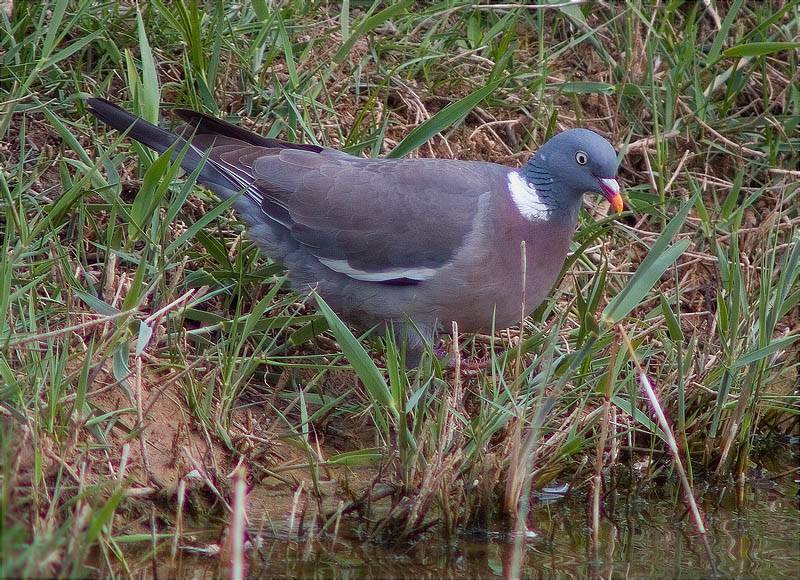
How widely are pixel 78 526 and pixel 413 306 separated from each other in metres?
1.89

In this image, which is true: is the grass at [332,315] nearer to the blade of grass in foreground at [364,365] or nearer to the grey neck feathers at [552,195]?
the blade of grass in foreground at [364,365]

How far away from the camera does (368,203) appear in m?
4.26

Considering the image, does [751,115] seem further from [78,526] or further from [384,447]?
[78,526]

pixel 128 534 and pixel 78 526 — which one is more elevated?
pixel 78 526

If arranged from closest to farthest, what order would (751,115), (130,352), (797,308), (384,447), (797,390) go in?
(384,447) → (130,352) → (797,390) → (797,308) → (751,115)

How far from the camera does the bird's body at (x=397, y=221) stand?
162 inches

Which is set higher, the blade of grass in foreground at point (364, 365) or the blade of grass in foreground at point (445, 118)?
the blade of grass in foreground at point (445, 118)

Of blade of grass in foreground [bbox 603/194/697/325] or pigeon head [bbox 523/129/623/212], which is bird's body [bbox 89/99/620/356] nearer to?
A: pigeon head [bbox 523/129/623/212]

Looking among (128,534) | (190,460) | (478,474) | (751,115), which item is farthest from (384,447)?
(751,115)

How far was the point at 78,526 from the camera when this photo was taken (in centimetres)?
249

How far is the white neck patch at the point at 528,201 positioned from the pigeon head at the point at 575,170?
0.02 m

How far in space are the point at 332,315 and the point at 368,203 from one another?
87 cm

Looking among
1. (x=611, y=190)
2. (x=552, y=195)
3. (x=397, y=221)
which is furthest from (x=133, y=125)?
(x=611, y=190)

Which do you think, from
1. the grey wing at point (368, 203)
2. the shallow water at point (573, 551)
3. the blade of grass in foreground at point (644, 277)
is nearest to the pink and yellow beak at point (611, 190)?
the grey wing at point (368, 203)
